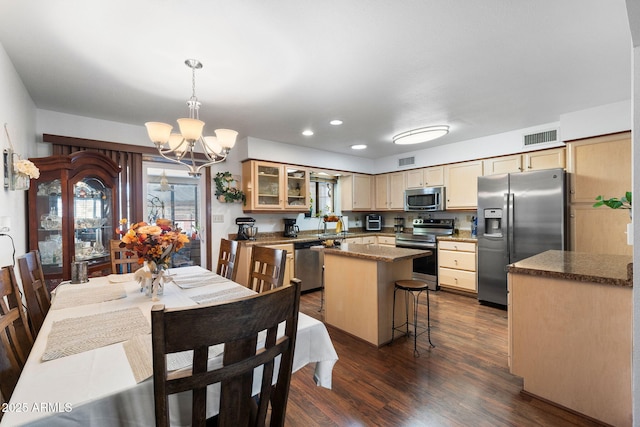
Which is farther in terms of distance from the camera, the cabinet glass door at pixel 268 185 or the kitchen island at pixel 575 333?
the cabinet glass door at pixel 268 185

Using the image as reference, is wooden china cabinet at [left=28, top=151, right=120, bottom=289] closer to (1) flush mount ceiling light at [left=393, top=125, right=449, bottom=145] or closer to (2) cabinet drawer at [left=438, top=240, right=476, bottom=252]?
(1) flush mount ceiling light at [left=393, top=125, right=449, bottom=145]

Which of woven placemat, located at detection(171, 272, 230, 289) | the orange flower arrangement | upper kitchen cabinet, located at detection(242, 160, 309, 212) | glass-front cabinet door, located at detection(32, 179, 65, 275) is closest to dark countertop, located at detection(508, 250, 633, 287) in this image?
woven placemat, located at detection(171, 272, 230, 289)

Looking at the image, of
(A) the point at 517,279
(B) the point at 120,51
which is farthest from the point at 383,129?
(B) the point at 120,51

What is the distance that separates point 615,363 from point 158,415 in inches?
91.2

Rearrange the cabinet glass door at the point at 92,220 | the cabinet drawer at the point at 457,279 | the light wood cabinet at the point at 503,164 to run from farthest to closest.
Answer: the cabinet drawer at the point at 457,279 < the light wood cabinet at the point at 503,164 < the cabinet glass door at the point at 92,220

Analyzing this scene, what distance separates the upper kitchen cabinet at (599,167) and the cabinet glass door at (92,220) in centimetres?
551

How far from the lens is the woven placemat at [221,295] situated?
1.69 meters

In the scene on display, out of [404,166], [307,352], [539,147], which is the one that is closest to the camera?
[307,352]

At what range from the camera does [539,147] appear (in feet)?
12.4

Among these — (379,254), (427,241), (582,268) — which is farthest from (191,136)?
(427,241)

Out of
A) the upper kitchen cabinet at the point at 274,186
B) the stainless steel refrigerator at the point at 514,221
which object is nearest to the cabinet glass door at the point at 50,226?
the upper kitchen cabinet at the point at 274,186

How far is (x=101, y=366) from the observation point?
0.95 metres

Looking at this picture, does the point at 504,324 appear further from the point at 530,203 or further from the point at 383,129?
the point at 383,129

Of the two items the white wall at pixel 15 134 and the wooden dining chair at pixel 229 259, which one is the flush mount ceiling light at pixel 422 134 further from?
the white wall at pixel 15 134
